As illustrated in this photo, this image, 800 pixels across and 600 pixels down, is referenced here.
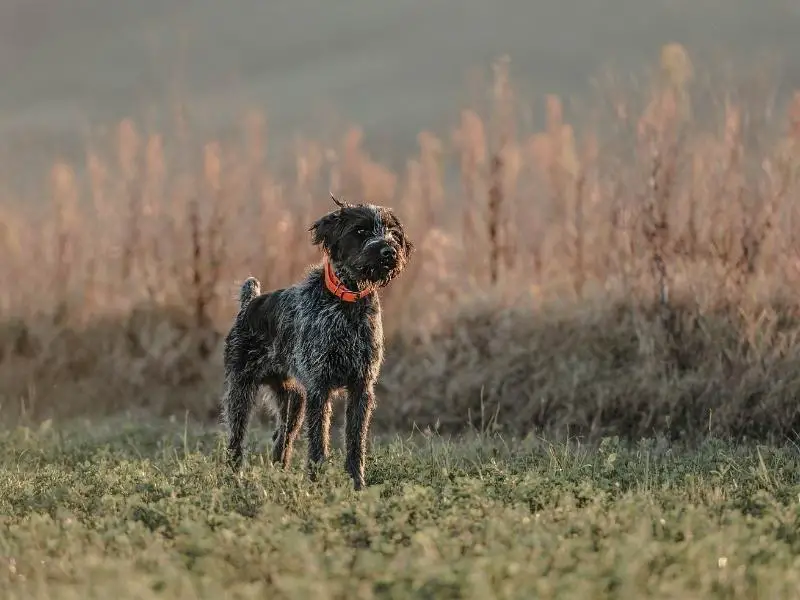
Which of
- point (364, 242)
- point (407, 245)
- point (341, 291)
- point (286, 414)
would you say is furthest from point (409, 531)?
point (286, 414)

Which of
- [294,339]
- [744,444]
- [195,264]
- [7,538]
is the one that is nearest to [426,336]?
[195,264]

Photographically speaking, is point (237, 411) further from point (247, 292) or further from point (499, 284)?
point (499, 284)

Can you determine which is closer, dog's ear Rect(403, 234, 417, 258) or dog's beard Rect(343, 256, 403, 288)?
dog's beard Rect(343, 256, 403, 288)

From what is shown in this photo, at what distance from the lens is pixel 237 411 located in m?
9.30

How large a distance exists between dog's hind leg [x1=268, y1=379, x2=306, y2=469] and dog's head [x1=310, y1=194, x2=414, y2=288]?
60.8 inches

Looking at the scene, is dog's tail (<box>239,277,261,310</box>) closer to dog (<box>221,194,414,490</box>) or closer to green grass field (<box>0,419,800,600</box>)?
dog (<box>221,194,414,490</box>)

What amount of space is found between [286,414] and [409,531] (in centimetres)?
309

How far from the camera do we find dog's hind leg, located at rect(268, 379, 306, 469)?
364 inches

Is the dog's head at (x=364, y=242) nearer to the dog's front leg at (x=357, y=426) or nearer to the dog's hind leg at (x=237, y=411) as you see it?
the dog's front leg at (x=357, y=426)

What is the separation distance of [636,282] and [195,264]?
664 cm

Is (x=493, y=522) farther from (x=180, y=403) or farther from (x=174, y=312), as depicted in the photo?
(x=174, y=312)

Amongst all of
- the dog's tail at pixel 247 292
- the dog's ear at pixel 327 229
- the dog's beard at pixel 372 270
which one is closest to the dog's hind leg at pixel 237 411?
the dog's tail at pixel 247 292

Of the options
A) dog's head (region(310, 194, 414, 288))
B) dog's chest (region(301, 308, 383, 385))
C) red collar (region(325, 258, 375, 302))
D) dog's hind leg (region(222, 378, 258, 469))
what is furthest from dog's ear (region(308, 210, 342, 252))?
dog's hind leg (region(222, 378, 258, 469))

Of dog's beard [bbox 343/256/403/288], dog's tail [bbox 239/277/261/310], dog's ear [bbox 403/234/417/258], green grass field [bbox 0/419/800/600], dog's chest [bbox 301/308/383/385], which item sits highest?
dog's ear [bbox 403/234/417/258]
